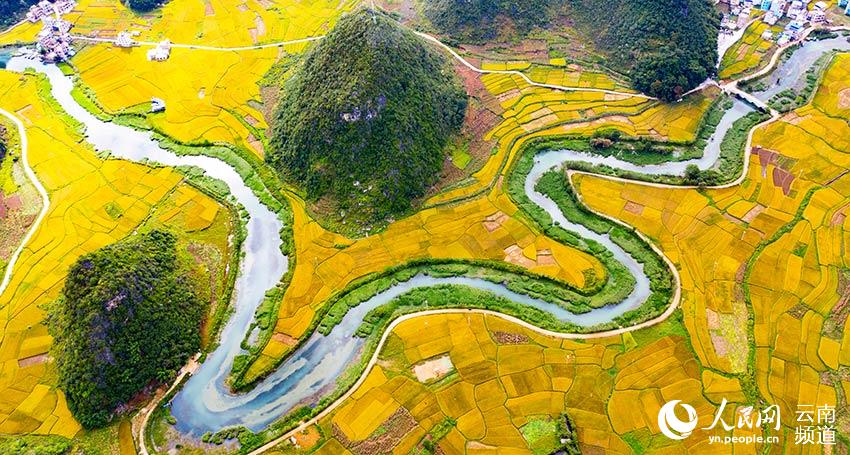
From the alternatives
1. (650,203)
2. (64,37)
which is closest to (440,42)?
(650,203)

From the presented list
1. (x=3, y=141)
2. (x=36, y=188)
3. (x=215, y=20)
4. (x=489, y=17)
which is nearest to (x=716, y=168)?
(x=489, y=17)

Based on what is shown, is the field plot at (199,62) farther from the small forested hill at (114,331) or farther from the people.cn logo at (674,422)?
the people.cn logo at (674,422)

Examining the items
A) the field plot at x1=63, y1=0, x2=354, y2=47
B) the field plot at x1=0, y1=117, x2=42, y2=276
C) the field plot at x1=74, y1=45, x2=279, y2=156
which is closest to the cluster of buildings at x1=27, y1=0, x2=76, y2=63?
the field plot at x1=63, y1=0, x2=354, y2=47

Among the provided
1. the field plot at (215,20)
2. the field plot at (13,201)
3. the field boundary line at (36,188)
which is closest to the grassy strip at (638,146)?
the field plot at (215,20)

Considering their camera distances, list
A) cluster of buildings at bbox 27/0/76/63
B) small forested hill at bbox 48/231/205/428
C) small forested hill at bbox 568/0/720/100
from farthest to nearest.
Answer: cluster of buildings at bbox 27/0/76/63 → small forested hill at bbox 568/0/720/100 → small forested hill at bbox 48/231/205/428

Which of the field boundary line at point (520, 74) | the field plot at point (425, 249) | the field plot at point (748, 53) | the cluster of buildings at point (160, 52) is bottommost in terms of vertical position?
the field plot at point (425, 249)

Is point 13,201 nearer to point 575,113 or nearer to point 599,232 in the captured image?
point 599,232

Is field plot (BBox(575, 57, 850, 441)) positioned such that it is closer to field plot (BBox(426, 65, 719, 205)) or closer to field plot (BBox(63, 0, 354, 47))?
field plot (BBox(426, 65, 719, 205))
